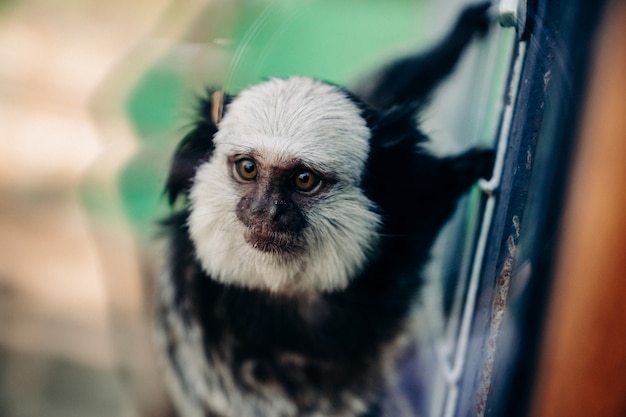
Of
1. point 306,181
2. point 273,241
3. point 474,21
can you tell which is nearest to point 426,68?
point 474,21

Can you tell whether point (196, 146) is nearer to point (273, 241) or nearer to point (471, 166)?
point (273, 241)

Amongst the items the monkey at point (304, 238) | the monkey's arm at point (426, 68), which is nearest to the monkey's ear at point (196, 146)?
the monkey at point (304, 238)

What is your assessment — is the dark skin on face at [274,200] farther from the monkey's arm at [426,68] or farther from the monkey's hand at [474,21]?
the monkey's hand at [474,21]

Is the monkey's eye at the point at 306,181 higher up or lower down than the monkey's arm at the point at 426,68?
lower down

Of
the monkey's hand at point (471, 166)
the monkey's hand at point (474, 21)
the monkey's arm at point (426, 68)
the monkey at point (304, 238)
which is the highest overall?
the monkey's hand at point (474, 21)

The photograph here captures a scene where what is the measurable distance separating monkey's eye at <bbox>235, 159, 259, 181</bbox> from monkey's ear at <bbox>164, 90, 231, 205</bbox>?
0.08 meters

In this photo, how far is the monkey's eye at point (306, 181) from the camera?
910mm

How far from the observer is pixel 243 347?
110cm

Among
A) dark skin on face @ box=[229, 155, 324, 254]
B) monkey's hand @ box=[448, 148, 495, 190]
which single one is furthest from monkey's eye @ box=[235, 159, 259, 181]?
monkey's hand @ box=[448, 148, 495, 190]

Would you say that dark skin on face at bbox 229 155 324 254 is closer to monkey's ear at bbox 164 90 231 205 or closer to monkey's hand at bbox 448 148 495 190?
monkey's ear at bbox 164 90 231 205

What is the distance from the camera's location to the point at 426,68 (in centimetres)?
100

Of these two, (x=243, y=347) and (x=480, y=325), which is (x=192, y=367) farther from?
(x=480, y=325)

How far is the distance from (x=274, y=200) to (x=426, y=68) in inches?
15.2

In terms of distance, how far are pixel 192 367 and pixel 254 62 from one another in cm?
66
